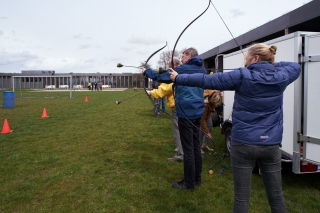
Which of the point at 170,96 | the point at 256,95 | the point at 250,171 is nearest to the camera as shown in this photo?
the point at 256,95

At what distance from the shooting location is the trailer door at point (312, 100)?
316cm

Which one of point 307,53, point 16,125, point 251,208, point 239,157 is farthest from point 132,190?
point 16,125

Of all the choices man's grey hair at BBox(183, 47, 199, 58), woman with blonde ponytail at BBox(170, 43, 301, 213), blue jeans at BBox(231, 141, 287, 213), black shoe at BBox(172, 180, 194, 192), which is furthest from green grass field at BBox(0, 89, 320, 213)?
man's grey hair at BBox(183, 47, 199, 58)

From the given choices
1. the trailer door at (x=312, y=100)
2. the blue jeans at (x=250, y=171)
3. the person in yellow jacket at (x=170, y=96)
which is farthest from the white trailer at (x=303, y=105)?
the person in yellow jacket at (x=170, y=96)

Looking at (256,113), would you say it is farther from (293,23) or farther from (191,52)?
(293,23)

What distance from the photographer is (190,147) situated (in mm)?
3533

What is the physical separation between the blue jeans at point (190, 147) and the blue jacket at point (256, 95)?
129cm

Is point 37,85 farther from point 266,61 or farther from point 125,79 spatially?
point 266,61

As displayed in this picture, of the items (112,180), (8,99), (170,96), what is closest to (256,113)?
(170,96)

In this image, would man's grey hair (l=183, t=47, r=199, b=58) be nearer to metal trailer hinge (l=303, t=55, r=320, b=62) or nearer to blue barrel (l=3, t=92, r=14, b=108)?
metal trailer hinge (l=303, t=55, r=320, b=62)

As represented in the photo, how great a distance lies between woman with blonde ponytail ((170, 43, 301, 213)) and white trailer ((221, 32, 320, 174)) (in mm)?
1251

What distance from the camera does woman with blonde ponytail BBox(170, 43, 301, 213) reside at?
79.7 inches

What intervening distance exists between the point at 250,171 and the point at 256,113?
0.53 meters

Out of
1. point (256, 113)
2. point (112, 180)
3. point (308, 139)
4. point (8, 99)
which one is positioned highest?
point (256, 113)
